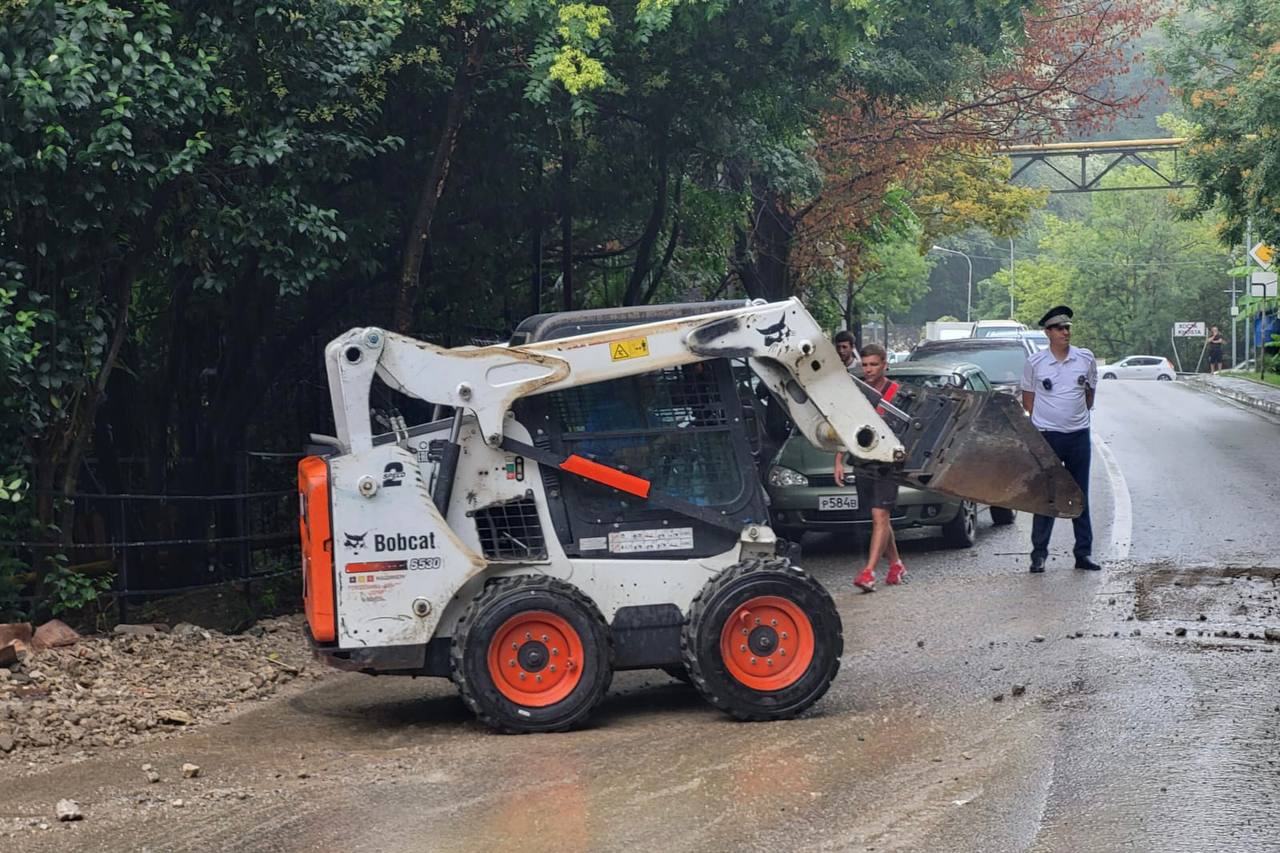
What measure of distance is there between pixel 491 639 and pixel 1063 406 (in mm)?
6313

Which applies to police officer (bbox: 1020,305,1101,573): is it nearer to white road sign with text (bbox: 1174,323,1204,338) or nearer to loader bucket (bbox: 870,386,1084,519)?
loader bucket (bbox: 870,386,1084,519)

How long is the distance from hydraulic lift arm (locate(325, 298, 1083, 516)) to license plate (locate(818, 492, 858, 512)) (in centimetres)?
511

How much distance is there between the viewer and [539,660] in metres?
8.16

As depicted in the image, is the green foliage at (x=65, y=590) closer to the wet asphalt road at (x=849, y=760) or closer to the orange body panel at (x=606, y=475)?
the wet asphalt road at (x=849, y=760)

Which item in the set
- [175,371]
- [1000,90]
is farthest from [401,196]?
[1000,90]

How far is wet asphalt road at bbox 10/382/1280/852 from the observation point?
615 cm

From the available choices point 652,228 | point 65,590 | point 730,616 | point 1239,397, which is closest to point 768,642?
point 730,616

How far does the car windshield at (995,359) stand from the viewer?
2225 cm

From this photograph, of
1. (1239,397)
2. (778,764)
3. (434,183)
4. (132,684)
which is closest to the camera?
(778,764)

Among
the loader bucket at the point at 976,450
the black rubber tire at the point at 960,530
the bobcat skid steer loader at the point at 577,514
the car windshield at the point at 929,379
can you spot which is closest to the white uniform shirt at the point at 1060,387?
the black rubber tire at the point at 960,530

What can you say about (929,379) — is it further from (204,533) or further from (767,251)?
(767,251)

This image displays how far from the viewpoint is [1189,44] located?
31.2m

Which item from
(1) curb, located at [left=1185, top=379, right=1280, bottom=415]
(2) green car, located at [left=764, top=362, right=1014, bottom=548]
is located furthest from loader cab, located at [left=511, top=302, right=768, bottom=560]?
(1) curb, located at [left=1185, top=379, right=1280, bottom=415]

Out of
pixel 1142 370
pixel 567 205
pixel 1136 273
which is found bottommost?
pixel 1142 370
